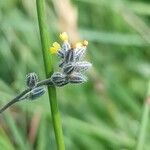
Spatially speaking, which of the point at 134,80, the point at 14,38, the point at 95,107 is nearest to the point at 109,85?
the point at 95,107

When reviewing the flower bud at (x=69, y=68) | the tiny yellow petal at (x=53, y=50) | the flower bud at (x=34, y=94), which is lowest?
the flower bud at (x=34, y=94)

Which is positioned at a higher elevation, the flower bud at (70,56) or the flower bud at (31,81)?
the flower bud at (70,56)

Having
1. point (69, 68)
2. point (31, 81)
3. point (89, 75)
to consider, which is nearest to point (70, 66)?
point (69, 68)

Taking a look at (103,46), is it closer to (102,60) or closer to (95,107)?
(102,60)

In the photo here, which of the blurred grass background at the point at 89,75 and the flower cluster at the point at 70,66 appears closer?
the flower cluster at the point at 70,66

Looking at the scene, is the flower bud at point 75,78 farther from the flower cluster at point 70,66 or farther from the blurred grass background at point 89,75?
the blurred grass background at point 89,75

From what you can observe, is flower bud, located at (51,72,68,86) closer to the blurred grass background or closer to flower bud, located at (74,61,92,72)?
flower bud, located at (74,61,92,72)

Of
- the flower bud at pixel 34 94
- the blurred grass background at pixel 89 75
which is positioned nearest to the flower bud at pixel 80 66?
the flower bud at pixel 34 94

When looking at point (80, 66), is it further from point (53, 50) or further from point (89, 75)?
point (89, 75)
